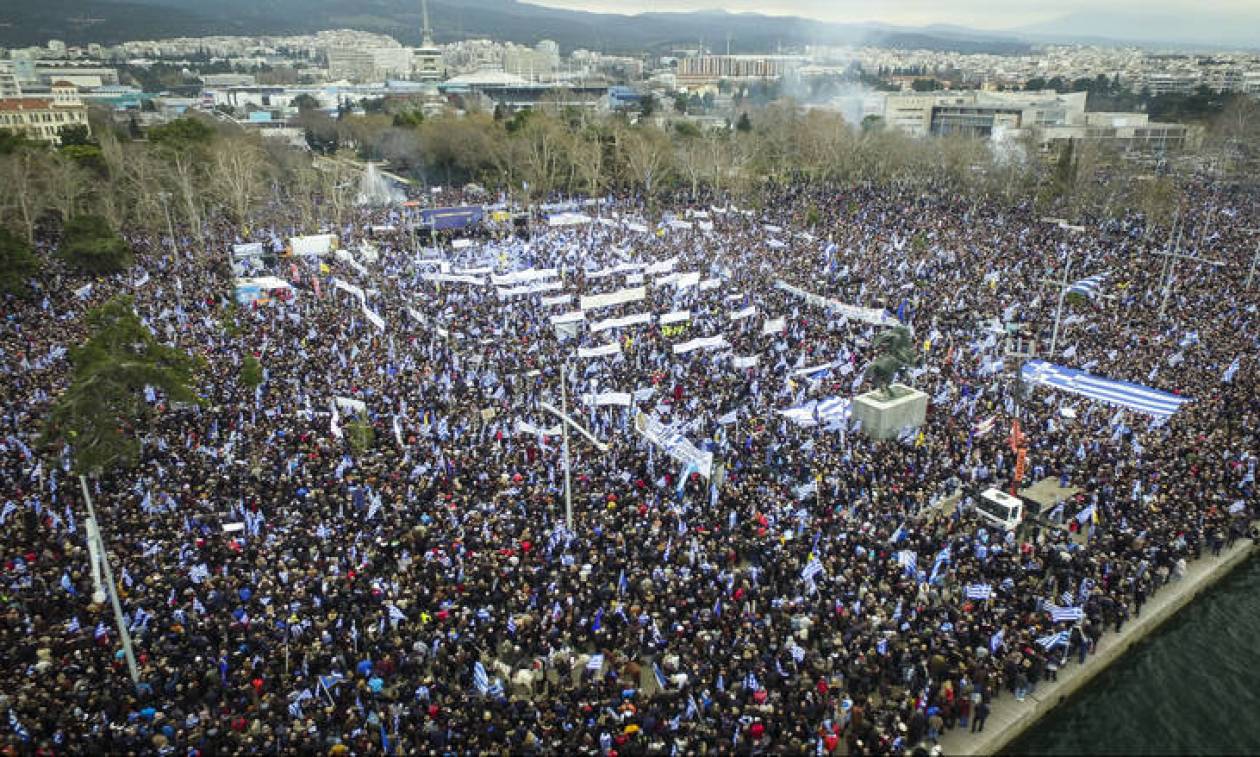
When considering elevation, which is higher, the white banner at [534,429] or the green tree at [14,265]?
the green tree at [14,265]

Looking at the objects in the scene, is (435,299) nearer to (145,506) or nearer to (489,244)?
(489,244)

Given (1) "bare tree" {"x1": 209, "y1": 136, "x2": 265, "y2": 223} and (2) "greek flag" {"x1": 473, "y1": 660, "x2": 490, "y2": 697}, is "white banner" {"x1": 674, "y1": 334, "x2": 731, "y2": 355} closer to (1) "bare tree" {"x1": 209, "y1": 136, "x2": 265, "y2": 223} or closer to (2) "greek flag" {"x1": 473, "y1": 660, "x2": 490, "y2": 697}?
(2) "greek flag" {"x1": 473, "y1": 660, "x2": 490, "y2": 697}

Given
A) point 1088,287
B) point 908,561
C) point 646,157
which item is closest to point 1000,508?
point 908,561

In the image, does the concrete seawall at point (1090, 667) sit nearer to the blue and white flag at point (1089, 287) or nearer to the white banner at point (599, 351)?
the blue and white flag at point (1089, 287)

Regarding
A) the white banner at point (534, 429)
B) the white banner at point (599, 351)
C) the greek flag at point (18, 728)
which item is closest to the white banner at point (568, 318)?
the white banner at point (599, 351)

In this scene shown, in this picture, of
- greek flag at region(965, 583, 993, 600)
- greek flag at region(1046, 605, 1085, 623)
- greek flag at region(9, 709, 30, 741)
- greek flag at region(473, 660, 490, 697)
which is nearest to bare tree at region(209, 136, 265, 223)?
greek flag at region(9, 709, 30, 741)

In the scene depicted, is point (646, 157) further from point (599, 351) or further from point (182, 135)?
point (599, 351)

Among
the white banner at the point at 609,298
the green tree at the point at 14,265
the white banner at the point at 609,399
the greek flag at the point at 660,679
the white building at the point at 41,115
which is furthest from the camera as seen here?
the white building at the point at 41,115

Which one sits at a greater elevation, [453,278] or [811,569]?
[453,278]
